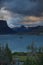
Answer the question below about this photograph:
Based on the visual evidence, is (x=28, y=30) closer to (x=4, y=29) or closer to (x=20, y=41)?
(x=20, y=41)

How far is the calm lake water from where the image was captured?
1.26 m

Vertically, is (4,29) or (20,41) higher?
(4,29)

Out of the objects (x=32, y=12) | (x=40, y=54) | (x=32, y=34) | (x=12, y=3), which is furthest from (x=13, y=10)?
(x=40, y=54)

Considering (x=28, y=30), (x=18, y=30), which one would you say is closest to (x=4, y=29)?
(x=18, y=30)

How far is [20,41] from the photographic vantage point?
127cm

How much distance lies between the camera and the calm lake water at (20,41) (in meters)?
1.26

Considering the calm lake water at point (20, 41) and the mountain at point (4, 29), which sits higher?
the mountain at point (4, 29)

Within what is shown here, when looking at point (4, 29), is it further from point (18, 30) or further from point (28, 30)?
point (28, 30)

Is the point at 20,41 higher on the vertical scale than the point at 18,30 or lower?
lower

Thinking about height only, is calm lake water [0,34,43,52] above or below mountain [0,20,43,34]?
below

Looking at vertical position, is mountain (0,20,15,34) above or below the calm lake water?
above

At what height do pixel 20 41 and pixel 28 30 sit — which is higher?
pixel 28 30

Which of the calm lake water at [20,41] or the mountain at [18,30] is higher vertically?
the mountain at [18,30]

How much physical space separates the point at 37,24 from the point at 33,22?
46 mm
